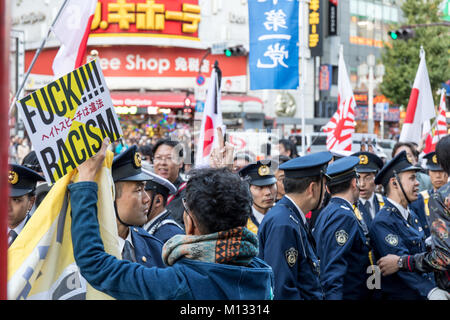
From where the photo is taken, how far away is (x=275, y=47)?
914 centimetres

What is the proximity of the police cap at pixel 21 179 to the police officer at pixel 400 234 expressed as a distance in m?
2.81

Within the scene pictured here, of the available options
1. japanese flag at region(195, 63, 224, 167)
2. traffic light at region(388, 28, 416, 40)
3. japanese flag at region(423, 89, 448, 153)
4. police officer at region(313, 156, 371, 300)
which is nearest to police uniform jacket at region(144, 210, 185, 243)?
police officer at region(313, 156, 371, 300)

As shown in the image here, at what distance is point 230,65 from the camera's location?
32406 mm

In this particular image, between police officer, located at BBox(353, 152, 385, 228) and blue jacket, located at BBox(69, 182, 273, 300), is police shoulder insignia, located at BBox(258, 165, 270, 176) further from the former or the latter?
blue jacket, located at BBox(69, 182, 273, 300)

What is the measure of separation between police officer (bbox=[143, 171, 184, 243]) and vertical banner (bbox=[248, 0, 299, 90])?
5.09 meters

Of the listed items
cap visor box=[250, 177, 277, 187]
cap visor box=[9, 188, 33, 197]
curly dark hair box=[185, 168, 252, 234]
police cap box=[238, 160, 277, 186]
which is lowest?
cap visor box=[250, 177, 277, 187]

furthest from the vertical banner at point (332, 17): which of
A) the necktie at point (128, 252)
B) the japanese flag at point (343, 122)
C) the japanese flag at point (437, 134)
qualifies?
the necktie at point (128, 252)

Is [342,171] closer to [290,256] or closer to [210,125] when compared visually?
[290,256]

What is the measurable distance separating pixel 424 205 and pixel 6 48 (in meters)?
6.70

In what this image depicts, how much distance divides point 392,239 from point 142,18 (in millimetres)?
28029

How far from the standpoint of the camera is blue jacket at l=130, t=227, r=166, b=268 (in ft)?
10.5

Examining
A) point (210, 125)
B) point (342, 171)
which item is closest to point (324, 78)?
point (210, 125)

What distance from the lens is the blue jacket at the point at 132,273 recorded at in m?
2.11

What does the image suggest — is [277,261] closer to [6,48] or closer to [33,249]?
[33,249]
